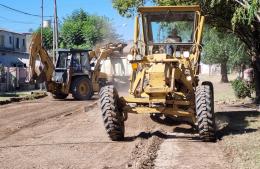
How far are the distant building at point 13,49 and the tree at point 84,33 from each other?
560 cm

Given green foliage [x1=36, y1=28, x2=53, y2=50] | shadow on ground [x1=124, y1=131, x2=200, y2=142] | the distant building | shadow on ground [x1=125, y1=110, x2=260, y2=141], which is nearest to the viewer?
shadow on ground [x1=124, y1=131, x2=200, y2=142]

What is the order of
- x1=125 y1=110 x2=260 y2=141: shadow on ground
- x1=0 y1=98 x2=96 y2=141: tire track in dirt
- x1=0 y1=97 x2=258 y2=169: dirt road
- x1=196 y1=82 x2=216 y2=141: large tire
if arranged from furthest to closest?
x1=0 y1=98 x2=96 y2=141: tire track in dirt, x1=125 y1=110 x2=260 y2=141: shadow on ground, x1=196 y1=82 x2=216 y2=141: large tire, x1=0 y1=97 x2=258 y2=169: dirt road

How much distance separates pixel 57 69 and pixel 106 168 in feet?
57.6

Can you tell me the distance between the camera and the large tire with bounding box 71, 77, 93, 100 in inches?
1016

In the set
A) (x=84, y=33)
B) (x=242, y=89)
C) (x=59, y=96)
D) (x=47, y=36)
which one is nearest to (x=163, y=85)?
(x=242, y=89)

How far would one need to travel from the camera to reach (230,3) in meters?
17.5

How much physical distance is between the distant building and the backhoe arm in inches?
1292

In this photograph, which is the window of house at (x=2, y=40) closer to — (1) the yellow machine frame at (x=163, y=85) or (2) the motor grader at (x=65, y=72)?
(2) the motor grader at (x=65, y=72)

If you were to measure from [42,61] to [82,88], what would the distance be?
236 centimetres

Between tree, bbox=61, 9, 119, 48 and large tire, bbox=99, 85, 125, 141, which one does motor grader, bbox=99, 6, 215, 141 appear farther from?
tree, bbox=61, 9, 119, 48

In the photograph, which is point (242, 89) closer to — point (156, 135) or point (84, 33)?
point (156, 135)

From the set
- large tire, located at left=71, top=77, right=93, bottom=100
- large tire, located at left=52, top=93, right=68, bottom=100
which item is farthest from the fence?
large tire, located at left=71, top=77, right=93, bottom=100

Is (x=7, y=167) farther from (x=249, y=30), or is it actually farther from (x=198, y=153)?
(x=249, y=30)

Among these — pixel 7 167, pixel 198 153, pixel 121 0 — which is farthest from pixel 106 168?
pixel 121 0
